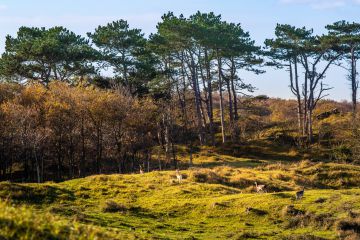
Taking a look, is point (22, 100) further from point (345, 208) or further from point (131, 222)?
point (345, 208)

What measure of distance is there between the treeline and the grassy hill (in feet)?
52.2

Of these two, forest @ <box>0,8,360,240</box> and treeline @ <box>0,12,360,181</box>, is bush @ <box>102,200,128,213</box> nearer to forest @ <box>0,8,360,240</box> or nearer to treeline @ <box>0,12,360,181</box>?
forest @ <box>0,8,360,240</box>

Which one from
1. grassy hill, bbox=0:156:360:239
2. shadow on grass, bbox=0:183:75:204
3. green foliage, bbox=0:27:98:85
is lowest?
grassy hill, bbox=0:156:360:239

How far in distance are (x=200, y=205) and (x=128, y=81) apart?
46.8m

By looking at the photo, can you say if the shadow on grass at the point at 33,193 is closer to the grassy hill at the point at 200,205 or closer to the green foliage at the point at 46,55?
the grassy hill at the point at 200,205

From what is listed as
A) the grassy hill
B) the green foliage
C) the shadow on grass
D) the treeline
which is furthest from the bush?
the green foliage

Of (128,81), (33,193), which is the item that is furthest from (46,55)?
(33,193)

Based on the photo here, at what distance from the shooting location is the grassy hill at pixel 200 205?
24141mm

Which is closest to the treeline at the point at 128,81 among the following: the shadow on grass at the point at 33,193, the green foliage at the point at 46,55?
the green foliage at the point at 46,55

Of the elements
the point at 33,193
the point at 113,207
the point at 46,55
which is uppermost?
the point at 46,55

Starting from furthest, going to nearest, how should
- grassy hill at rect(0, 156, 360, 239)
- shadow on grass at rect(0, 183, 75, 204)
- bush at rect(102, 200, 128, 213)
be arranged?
shadow on grass at rect(0, 183, 75, 204) → bush at rect(102, 200, 128, 213) → grassy hill at rect(0, 156, 360, 239)

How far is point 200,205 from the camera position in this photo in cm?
3081

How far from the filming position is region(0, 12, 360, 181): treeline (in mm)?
53969

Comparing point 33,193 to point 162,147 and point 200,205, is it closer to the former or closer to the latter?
point 200,205
